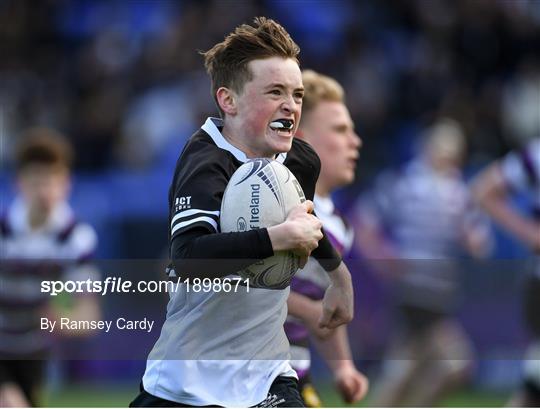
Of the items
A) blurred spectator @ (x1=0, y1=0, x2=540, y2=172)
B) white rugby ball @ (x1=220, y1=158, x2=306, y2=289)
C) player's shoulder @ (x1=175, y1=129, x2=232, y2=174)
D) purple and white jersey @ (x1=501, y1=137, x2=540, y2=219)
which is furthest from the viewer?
blurred spectator @ (x1=0, y1=0, x2=540, y2=172)

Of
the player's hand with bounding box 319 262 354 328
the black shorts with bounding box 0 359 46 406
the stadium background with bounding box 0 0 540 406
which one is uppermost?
the stadium background with bounding box 0 0 540 406

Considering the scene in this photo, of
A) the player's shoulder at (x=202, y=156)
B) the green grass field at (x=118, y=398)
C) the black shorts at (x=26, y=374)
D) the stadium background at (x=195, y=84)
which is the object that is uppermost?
the stadium background at (x=195, y=84)

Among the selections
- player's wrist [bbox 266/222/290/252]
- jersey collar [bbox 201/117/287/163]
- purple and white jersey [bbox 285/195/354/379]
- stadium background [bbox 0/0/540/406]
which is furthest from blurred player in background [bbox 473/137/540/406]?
player's wrist [bbox 266/222/290/252]

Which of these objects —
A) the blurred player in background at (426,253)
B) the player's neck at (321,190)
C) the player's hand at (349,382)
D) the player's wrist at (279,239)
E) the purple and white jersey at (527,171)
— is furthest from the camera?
the blurred player in background at (426,253)

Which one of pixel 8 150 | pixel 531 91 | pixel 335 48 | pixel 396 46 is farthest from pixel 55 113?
pixel 531 91

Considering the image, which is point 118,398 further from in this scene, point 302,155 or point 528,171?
point 302,155

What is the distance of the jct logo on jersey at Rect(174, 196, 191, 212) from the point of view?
3.90 m

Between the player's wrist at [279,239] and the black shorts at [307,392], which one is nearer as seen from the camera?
the player's wrist at [279,239]

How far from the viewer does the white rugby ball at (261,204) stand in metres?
3.89

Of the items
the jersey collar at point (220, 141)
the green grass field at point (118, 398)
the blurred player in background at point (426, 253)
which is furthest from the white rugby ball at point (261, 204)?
the blurred player in background at point (426, 253)

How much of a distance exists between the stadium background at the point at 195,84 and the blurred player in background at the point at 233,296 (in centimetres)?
766

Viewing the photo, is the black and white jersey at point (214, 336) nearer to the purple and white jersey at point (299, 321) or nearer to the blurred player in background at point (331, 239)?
the blurred player in background at point (331, 239)

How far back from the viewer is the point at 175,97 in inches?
584

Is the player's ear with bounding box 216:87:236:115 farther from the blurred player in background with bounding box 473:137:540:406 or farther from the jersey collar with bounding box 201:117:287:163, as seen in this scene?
the blurred player in background with bounding box 473:137:540:406
